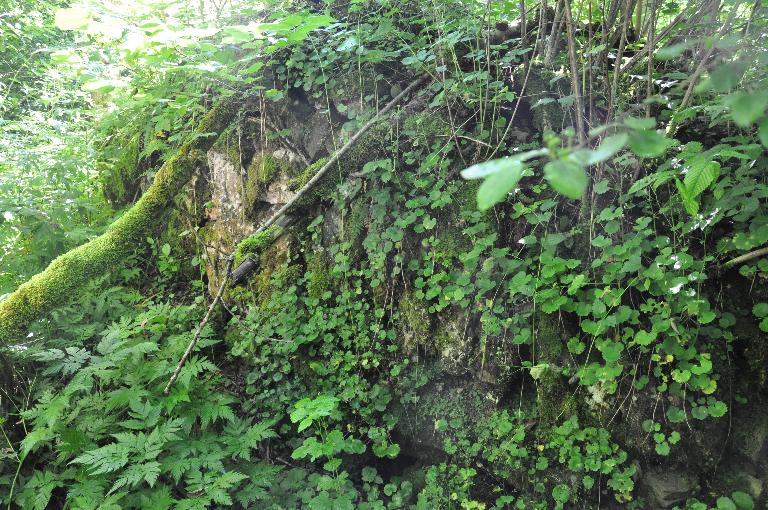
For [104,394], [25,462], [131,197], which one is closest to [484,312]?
[104,394]

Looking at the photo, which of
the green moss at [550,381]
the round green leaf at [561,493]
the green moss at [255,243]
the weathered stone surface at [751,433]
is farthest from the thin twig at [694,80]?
the green moss at [255,243]

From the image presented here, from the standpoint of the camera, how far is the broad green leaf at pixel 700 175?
197 centimetres

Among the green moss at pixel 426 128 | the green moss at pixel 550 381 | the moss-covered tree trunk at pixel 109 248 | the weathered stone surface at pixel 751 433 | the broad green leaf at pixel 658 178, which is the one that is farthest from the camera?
the moss-covered tree trunk at pixel 109 248

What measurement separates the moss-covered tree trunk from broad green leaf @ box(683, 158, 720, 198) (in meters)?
3.57

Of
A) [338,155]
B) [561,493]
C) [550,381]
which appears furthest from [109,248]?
[561,493]

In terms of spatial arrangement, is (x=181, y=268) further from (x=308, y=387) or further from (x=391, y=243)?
(x=391, y=243)

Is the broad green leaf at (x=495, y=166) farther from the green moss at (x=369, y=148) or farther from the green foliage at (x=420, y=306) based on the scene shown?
the green moss at (x=369, y=148)

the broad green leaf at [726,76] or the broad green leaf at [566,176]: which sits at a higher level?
the broad green leaf at [726,76]

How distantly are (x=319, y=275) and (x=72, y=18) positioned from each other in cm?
214

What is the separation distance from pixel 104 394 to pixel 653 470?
3253 millimetres

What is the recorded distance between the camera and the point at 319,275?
3441 mm

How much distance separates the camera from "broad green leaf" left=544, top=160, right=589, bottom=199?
0.81 metres

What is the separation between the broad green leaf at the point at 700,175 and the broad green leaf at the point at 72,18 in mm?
3253

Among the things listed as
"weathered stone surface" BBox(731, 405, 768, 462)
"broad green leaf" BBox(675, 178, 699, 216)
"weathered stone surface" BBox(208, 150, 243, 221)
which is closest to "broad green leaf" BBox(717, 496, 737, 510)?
"weathered stone surface" BBox(731, 405, 768, 462)
